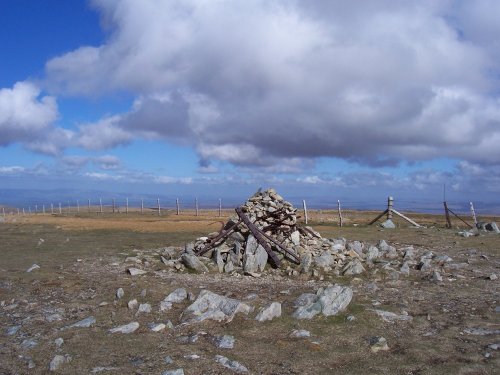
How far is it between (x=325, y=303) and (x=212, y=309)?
7.17 feet

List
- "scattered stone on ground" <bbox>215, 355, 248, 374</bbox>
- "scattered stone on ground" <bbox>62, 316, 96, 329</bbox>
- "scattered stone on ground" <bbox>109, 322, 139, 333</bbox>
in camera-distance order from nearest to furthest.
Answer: "scattered stone on ground" <bbox>215, 355, 248, 374</bbox>, "scattered stone on ground" <bbox>109, 322, 139, 333</bbox>, "scattered stone on ground" <bbox>62, 316, 96, 329</bbox>

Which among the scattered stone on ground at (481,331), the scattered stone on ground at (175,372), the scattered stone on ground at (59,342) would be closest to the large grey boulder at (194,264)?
the scattered stone on ground at (59,342)

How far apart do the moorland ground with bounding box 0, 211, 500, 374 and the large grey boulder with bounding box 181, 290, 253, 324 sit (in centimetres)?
19

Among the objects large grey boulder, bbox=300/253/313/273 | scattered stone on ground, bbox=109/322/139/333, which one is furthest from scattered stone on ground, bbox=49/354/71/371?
large grey boulder, bbox=300/253/313/273

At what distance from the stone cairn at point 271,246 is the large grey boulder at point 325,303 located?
12.6 ft

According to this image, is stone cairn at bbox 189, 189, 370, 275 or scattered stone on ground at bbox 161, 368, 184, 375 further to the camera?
stone cairn at bbox 189, 189, 370, 275

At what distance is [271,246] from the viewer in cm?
1546

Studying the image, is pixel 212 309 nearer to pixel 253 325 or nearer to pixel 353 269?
pixel 253 325

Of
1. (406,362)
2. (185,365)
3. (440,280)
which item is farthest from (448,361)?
(440,280)

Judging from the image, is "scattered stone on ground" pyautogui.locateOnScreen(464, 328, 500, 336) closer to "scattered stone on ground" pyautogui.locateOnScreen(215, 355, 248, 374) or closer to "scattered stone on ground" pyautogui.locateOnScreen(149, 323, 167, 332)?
"scattered stone on ground" pyautogui.locateOnScreen(215, 355, 248, 374)

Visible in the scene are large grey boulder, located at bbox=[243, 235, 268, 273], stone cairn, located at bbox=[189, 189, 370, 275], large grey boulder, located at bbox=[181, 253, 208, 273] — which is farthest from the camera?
stone cairn, located at bbox=[189, 189, 370, 275]

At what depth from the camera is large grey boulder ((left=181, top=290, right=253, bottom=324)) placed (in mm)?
8977

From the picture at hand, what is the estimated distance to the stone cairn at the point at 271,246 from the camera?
1423 centimetres

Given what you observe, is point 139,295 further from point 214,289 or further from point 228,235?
point 228,235
